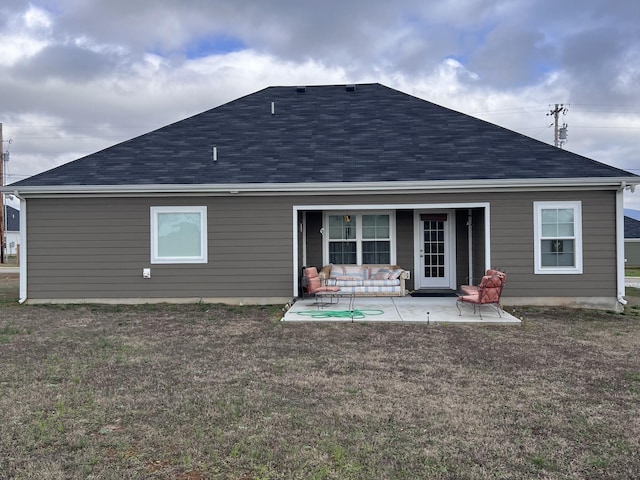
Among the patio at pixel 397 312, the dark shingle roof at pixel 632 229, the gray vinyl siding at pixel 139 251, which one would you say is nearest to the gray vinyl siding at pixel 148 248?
the gray vinyl siding at pixel 139 251

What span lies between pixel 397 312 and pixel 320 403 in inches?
Answer: 197

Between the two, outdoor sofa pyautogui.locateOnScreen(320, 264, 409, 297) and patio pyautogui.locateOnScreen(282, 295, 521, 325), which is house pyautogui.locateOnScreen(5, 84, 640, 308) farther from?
patio pyautogui.locateOnScreen(282, 295, 521, 325)

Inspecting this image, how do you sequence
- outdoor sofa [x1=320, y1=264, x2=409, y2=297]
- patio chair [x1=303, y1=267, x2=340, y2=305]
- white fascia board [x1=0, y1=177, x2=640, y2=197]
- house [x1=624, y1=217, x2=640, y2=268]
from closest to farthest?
patio chair [x1=303, y1=267, x2=340, y2=305], white fascia board [x1=0, y1=177, x2=640, y2=197], outdoor sofa [x1=320, y1=264, x2=409, y2=297], house [x1=624, y1=217, x2=640, y2=268]

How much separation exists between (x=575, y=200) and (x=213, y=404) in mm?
8931

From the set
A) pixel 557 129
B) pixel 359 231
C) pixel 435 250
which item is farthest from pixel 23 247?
pixel 557 129

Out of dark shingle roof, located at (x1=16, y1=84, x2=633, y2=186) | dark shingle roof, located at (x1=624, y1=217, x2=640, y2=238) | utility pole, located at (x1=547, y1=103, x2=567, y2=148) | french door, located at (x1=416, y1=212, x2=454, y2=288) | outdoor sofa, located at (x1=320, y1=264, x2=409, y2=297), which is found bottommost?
outdoor sofa, located at (x1=320, y1=264, x2=409, y2=297)

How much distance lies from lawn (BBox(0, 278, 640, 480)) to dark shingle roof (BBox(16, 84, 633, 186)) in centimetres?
396

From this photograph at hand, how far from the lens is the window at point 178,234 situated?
10672 millimetres

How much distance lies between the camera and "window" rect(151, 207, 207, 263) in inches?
420

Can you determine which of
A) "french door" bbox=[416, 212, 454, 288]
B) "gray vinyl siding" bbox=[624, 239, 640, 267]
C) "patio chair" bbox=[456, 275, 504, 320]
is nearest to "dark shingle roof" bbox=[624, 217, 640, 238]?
"gray vinyl siding" bbox=[624, 239, 640, 267]

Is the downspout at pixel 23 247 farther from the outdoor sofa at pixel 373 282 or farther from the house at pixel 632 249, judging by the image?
the house at pixel 632 249

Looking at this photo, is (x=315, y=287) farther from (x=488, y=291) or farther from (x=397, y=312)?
(x=488, y=291)

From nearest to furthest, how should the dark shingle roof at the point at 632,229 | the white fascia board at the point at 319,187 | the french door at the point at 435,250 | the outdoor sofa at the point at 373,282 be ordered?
1. the white fascia board at the point at 319,187
2. the outdoor sofa at the point at 373,282
3. the french door at the point at 435,250
4. the dark shingle roof at the point at 632,229

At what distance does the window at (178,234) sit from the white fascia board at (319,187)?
0.46 m
